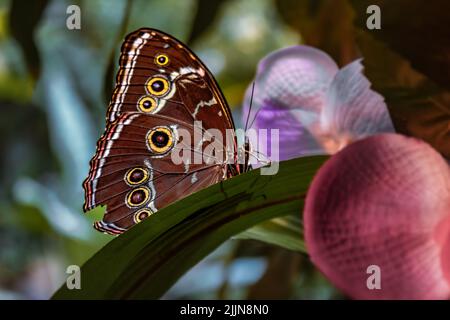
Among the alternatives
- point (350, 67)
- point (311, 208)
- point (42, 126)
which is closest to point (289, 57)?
point (350, 67)

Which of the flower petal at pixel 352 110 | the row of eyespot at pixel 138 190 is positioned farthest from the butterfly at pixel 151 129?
the flower petal at pixel 352 110

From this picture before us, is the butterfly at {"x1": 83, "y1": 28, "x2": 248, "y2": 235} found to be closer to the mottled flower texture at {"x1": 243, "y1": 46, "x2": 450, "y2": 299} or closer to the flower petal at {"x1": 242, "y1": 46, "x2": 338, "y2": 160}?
the flower petal at {"x1": 242, "y1": 46, "x2": 338, "y2": 160}

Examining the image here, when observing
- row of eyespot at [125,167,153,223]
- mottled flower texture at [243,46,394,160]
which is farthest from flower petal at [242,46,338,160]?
row of eyespot at [125,167,153,223]

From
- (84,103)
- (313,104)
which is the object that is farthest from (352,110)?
(84,103)

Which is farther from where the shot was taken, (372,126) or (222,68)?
(222,68)

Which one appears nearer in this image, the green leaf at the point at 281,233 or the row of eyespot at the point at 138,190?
the green leaf at the point at 281,233

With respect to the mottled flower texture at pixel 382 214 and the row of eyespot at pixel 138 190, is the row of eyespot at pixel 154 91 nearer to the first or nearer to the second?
the row of eyespot at pixel 138 190

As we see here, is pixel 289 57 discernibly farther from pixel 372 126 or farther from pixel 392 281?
pixel 392 281
